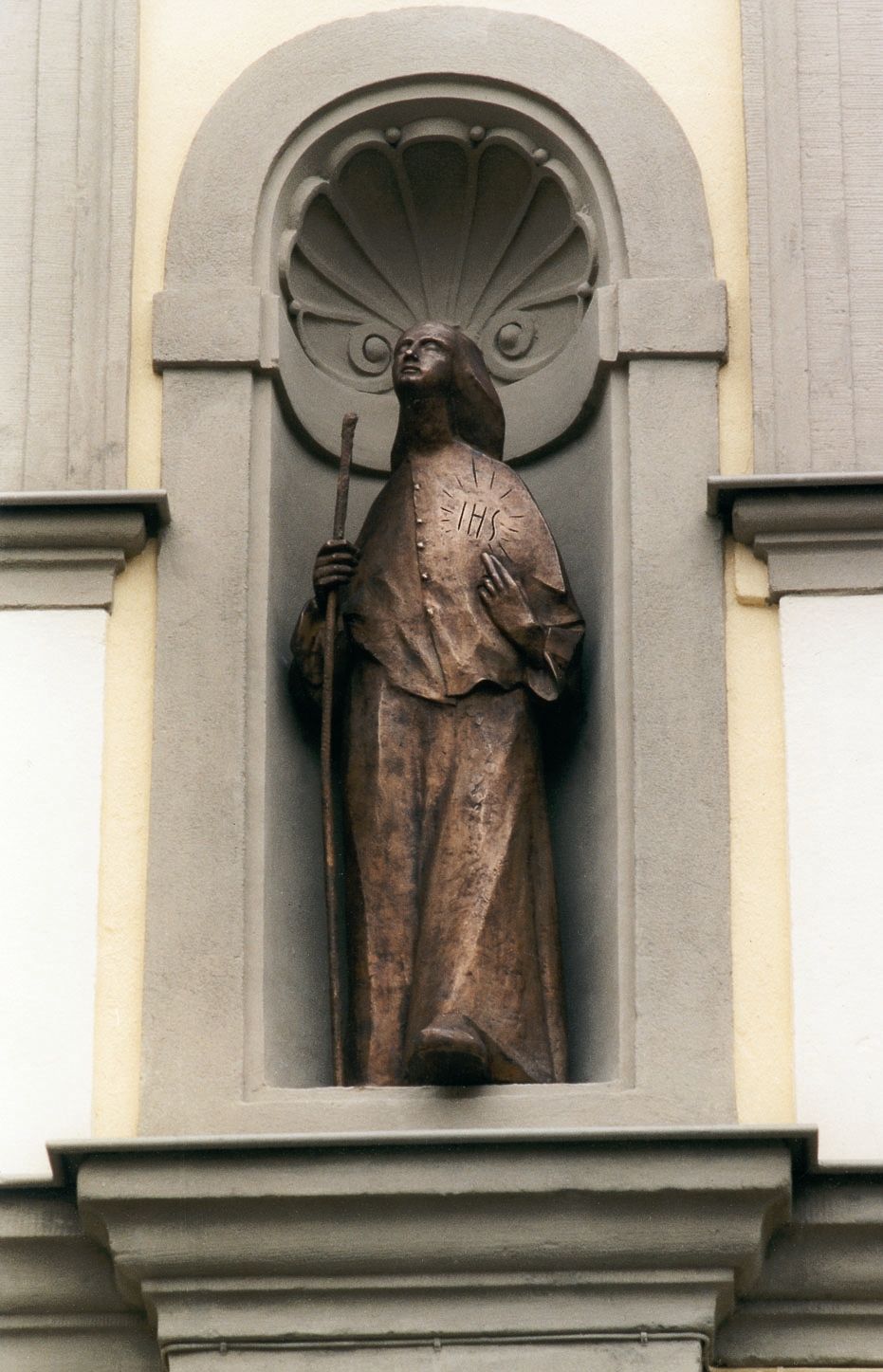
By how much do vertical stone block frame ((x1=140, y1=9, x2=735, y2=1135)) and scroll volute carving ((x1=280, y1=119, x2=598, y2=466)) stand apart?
0.01 metres

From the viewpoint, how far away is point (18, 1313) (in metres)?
7.43

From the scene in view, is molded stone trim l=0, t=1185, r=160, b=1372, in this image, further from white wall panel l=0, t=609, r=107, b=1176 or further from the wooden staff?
the wooden staff

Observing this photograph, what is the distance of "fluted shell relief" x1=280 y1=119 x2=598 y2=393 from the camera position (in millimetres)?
8750

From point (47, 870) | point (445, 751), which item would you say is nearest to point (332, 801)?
point (445, 751)

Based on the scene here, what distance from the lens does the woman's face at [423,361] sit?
335 inches

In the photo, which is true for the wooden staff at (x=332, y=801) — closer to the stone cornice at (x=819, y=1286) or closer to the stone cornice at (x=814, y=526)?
the stone cornice at (x=814, y=526)

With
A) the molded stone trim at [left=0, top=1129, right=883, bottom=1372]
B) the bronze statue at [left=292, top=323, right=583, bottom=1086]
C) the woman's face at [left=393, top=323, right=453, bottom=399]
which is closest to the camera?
the molded stone trim at [left=0, top=1129, right=883, bottom=1372]

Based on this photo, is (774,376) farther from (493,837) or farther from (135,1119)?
(135,1119)

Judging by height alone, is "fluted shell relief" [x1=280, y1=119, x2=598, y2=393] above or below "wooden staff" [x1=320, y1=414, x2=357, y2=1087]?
above

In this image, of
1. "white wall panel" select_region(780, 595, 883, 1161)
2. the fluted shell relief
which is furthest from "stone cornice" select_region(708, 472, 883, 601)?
the fluted shell relief

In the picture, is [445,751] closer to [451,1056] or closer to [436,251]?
[451,1056]

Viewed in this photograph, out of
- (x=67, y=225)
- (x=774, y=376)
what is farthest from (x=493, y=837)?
(x=67, y=225)

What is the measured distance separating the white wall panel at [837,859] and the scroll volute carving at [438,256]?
3.53ft

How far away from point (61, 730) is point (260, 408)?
90cm
